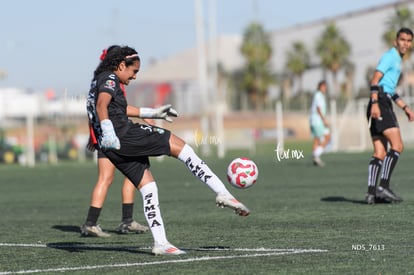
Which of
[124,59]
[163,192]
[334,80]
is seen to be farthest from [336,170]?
[334,80]

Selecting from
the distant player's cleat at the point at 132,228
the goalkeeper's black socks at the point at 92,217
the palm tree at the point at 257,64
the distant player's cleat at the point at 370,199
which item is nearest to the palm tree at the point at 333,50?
the palm tree at the point at 257,64

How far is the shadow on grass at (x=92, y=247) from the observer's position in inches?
363

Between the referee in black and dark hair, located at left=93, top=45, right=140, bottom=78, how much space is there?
4177 mm

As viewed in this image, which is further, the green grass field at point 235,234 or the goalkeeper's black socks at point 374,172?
the goalkeeper's black socks at point 374,172

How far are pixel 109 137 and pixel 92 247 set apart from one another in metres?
1.61

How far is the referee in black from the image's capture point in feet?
40.6

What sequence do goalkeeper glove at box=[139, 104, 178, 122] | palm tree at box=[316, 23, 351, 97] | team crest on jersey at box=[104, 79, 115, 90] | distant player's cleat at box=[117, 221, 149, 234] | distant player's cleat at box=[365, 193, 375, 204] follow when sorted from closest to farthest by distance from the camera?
team crest on jersey at box=[104, 79, 115, 90]
goalkeeper glove at box=[139, 104, 178, 122]
distant player's cleat at box=[117, 221, 149, 234]
distant player's cleat at box=[365, 193, 375, 204]
palm tree at box=[316, 23, 351, 97]

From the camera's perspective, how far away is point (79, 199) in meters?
16.8

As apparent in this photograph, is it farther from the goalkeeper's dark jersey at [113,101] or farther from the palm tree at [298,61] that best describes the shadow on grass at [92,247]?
the palm tree at [298,61]

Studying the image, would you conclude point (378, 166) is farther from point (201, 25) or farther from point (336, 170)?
point (201, 25)

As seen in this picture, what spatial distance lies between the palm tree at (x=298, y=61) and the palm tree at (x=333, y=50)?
3.38 meters

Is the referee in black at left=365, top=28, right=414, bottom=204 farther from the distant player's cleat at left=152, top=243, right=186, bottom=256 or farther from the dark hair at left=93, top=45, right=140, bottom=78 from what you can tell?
the distant player's cleat at left=152, top=243, right=186, bottom=256

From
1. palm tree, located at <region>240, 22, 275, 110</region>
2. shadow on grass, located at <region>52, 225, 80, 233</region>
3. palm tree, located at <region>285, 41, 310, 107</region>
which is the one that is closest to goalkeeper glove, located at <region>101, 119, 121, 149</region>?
shadow on grass, located at <region>52, 225, 80, 233</region>

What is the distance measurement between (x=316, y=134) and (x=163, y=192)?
7503 millimetres
